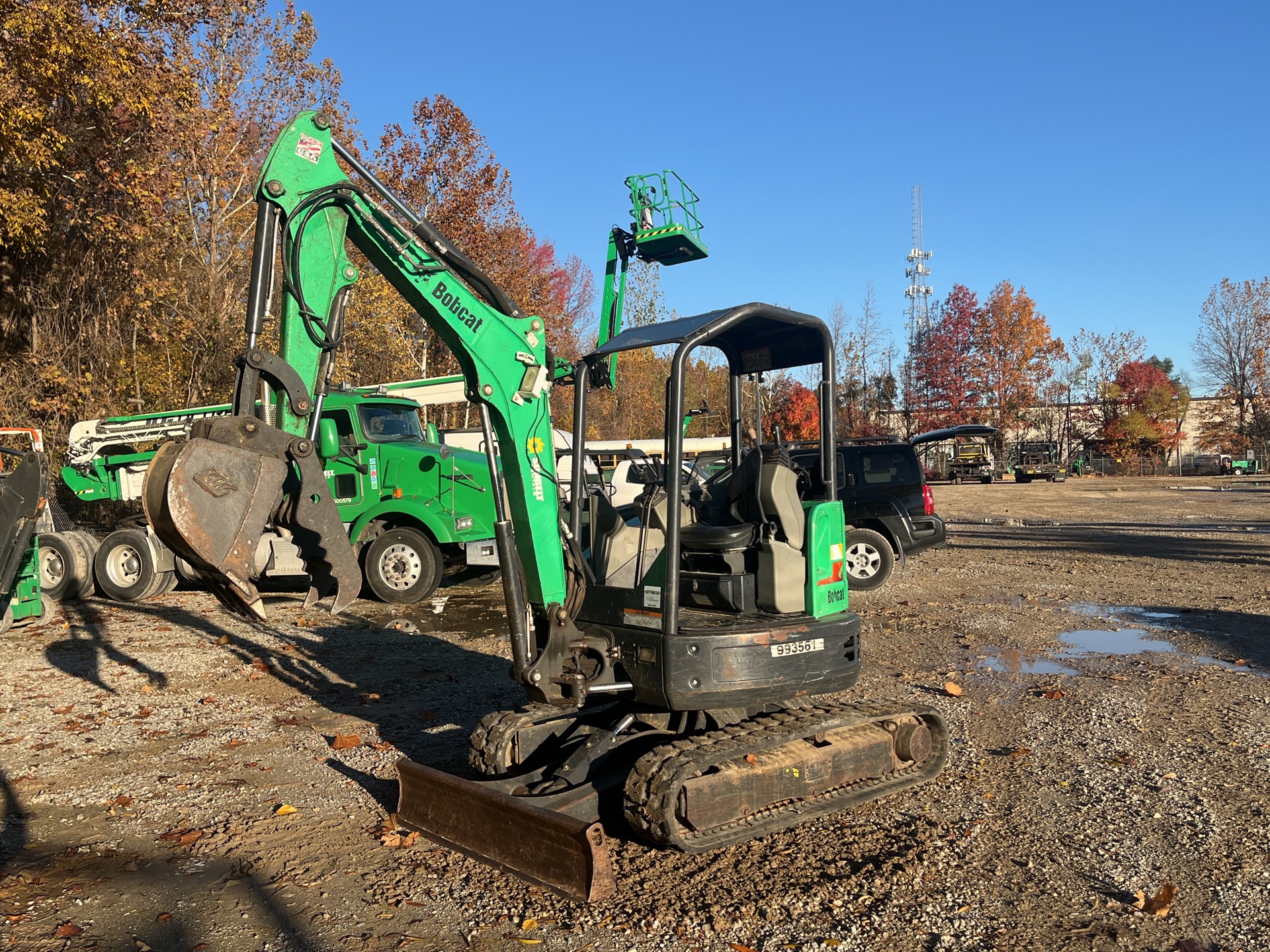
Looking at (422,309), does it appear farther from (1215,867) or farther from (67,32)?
(67,32)

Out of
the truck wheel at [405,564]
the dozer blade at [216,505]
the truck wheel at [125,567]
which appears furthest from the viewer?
the truck wheel at [125,567]

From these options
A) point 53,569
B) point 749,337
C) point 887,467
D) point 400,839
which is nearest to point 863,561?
point 887,467

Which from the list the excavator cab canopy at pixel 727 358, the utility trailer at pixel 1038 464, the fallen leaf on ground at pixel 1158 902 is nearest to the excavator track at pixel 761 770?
the excavator cab canopy at pixel 727 358

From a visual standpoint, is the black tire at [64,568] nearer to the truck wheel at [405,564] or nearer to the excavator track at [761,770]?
the truck wheel at [405,564]

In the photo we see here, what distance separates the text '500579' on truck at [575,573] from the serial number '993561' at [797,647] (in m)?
0.02

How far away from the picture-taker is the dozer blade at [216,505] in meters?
3.78

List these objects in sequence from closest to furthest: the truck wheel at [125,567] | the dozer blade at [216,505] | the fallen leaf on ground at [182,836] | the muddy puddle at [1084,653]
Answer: the dozer blade at [216,505] < the fallen leaf on ground at [182,836] < the muddy puddle at [1084,653] < the truck wheel at [125,567]

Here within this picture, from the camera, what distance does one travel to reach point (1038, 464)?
193 feet

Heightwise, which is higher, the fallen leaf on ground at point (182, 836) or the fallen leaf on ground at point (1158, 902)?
the fallen leaf on ground at point (182, 836)

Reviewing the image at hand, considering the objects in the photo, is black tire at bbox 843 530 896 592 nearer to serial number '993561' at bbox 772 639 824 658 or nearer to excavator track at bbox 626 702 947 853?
excavator track at bbox 626 702 947 853

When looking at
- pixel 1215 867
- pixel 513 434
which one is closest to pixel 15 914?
pixel 513 434

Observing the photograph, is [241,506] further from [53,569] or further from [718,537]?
[53,569]

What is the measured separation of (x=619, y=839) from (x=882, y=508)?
926 cm

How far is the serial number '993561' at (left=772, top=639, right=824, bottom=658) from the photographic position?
4945mm
